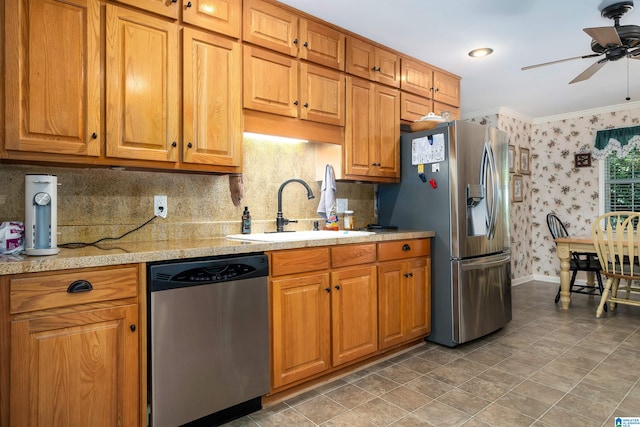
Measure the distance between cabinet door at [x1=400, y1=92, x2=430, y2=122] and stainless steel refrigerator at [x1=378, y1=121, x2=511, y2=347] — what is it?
236 mm

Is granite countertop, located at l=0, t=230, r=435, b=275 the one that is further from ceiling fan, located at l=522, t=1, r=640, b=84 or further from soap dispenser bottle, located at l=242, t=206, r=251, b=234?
ceiling fan, located at l=522, t=1, r=640, b=84

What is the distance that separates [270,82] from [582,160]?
16.1ft

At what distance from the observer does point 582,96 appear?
15.0ft

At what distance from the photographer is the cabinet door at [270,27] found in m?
2.32

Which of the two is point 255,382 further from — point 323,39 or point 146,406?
point 323,39

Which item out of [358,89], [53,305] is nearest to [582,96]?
[358,89]

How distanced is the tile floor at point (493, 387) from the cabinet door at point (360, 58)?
2170 mm

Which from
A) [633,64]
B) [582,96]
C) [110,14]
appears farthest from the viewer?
[582,96]

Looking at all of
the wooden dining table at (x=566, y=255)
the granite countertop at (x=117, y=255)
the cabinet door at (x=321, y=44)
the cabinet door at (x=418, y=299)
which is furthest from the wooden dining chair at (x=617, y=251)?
the granite countertop at (x=117, y=255)

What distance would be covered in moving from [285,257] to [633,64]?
12.4 ft

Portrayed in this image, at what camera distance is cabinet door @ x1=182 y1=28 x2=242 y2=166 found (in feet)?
6.85

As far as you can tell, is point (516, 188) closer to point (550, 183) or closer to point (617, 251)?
point (550, 183)

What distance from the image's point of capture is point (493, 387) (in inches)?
91.0

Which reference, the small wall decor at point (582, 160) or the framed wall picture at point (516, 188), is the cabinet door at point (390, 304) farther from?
the small wall decor at point (582, 160)
